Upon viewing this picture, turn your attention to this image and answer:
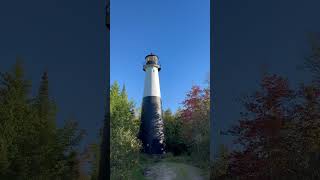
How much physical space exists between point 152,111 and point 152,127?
162 mm

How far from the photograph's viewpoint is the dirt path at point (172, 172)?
5477 mm

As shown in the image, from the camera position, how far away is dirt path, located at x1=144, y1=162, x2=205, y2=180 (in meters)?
5.48

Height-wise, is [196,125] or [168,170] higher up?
[196,125]

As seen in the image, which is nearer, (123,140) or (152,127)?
(152,127)

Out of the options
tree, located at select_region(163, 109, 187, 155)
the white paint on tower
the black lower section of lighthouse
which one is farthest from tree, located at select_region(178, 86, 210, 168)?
the white paint on tower

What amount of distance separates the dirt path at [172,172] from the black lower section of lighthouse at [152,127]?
16 cm

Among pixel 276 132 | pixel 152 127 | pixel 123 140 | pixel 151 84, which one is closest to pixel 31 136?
pixel 123 140

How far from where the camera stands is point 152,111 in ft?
18.1

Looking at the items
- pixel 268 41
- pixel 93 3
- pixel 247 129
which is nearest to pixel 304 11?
pixel 268 41

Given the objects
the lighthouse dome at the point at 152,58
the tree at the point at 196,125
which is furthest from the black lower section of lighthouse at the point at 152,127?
the lighthouse dome at the point at 152,58

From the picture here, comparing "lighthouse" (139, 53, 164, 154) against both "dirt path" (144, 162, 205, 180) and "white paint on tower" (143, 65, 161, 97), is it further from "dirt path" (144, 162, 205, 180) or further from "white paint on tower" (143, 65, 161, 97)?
"dirt path" (144, 162, 205, 180)

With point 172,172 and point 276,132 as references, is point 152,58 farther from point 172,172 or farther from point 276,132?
point 276,132

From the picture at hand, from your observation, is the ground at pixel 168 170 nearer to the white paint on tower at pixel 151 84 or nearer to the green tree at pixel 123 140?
the green tree at pixel 123 140

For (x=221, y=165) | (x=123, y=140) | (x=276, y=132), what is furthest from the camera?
(x=276, y=132)
